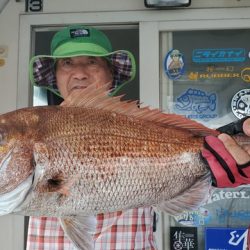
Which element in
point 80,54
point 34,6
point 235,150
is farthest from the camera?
point 34,6

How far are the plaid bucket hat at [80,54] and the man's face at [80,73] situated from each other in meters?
0.05

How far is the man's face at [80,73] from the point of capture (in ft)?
6.91

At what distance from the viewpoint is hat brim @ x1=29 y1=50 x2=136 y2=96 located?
2.19 metres

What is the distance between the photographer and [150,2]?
329cm

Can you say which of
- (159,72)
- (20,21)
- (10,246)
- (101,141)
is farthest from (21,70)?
(101,141)

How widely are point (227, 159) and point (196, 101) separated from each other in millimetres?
1747

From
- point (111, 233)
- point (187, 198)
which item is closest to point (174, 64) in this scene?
point (111, 233)

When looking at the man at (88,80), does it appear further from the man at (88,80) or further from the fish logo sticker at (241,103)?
the fish logo sticker at (241,103)

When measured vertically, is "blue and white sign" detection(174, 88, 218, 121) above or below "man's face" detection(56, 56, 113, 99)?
above

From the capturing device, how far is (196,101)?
3.32 meters

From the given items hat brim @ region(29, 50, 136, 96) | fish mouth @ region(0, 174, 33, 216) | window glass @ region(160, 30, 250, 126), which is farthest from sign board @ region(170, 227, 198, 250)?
fish mouth @ region(0, 174, 33, 216)

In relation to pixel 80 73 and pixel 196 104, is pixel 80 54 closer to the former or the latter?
pixel 80 73

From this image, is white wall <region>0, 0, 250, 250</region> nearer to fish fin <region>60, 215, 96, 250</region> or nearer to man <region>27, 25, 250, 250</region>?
man <region>27, 25, 250, 250</region>

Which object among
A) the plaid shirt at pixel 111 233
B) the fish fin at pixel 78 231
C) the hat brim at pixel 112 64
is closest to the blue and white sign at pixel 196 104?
the hat brim at pixel 112 64
